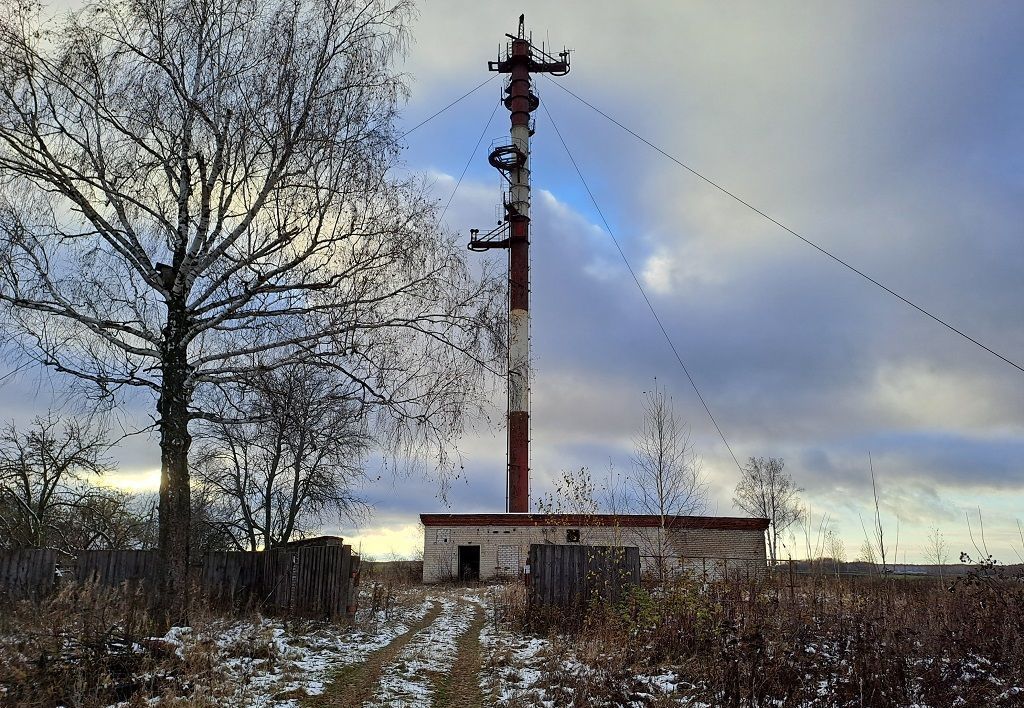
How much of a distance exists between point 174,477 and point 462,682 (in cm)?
502

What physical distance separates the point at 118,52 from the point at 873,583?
1792 cm

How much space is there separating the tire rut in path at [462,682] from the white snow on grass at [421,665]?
0.11 metres

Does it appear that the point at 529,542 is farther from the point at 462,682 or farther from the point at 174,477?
the point at 174,477

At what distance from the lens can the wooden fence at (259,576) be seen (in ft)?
49.2

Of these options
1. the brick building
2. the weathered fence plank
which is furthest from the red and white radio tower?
the weathered fence plank

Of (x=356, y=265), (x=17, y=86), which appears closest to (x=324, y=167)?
(x=356, y=265)

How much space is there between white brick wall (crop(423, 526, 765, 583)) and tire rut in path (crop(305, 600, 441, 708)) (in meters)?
15.7

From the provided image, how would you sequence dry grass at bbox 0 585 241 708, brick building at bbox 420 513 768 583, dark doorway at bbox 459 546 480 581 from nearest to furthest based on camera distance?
dry grass at bbox 0 585 241 708 < brick building at bbox 420 513 768 583 < dark doorway at bbox 459 546 480 581

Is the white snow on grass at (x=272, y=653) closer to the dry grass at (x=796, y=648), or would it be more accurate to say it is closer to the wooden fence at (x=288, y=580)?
the wooden fence at (x=288, y=580)

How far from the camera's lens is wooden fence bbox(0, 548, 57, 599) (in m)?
16.5

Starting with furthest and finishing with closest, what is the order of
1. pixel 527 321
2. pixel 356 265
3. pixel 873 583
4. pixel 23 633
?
pixel 527 321 < pixel 873 583 < pixel 356 265 < pixel 23 633

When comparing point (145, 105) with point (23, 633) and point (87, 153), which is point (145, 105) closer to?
point (87, 153)

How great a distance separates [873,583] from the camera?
52.4ft

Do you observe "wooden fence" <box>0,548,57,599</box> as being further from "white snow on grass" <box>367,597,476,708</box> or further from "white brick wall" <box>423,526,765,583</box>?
"white brick wall" <box>423,526,765,583</box>
